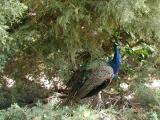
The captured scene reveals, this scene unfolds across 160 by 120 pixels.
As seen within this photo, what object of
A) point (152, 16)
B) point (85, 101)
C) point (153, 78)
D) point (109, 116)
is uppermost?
point (152, 16)

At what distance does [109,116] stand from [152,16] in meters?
0.72

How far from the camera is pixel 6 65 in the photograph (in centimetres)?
283

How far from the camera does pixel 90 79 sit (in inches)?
106

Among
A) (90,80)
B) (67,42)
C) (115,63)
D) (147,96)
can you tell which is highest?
(67,42)

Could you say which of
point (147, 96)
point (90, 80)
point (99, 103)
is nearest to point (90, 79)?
point (90, 80)

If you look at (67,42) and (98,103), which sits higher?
(67,42)

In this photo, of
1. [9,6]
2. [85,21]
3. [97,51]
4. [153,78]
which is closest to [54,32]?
[85,21]

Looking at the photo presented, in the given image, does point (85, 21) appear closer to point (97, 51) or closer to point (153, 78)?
point (97, 51)

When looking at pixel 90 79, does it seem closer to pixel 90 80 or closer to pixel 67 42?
pixel 90 80

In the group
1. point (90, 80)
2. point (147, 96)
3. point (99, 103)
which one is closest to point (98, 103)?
point (99, 103)

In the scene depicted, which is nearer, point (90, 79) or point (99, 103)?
point (90, 79)

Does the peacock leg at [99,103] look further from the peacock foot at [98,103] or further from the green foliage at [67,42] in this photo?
the green foliage at [67,42]

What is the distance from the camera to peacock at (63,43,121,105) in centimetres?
267

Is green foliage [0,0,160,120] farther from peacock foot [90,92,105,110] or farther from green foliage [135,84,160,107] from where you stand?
peacock foot [90,92,105,110]
